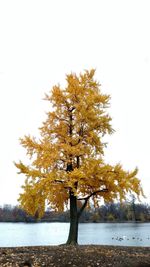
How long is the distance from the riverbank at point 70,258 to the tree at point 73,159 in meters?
3.48

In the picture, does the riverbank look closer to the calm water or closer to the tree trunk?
the tree trunk

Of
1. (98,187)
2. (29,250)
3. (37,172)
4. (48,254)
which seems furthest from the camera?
(98,187)

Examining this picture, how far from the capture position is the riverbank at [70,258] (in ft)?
42.4

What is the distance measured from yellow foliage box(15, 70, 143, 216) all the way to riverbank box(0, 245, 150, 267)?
3516 mm

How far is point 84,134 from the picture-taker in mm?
19719

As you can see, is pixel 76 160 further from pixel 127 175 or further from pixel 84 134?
pixel 127 175

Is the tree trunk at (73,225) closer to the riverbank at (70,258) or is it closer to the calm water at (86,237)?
the riverbank at (70,258)

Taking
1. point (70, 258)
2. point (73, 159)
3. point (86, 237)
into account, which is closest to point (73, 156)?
point (73, 159)

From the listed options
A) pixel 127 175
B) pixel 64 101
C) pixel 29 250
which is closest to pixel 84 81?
pixel 64 101

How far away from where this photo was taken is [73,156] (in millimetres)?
18938

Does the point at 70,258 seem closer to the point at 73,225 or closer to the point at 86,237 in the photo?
the point at 73,225

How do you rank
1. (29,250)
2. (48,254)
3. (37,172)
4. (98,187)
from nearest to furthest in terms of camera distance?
(48,254)
(29,250)
(37,172)
(98,187)

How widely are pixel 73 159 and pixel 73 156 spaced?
15.5 inches

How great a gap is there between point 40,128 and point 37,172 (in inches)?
124
